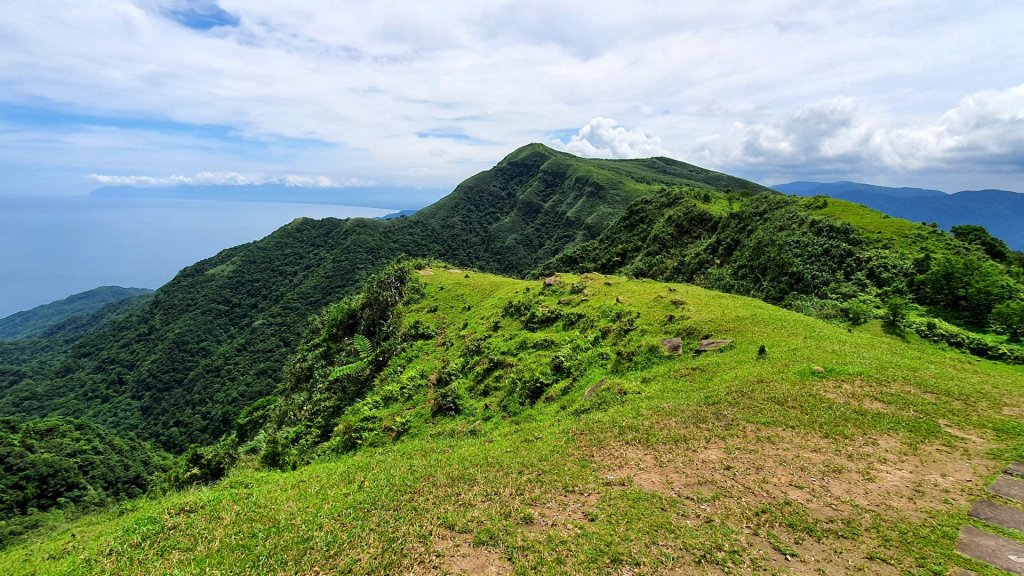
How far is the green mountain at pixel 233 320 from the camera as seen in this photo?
87.0 metres

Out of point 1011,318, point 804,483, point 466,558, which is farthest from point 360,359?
point 1011,318

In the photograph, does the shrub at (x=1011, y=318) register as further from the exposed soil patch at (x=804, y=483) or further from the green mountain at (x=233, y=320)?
the green mountain at (x=233, y=320)

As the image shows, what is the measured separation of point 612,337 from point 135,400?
118 m

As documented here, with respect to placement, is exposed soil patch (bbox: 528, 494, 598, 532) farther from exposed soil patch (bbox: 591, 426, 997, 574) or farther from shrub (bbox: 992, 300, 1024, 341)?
shrub (bbox: 992, 300, 1024, 341)

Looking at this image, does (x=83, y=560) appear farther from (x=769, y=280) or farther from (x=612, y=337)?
(x=769, y=280)

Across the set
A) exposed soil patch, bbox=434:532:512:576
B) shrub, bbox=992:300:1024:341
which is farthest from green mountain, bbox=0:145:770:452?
exposed soil patch, bbox=434:532:512:576

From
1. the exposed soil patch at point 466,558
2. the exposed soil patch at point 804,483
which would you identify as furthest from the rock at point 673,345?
the exposed soil patch at point 466,558

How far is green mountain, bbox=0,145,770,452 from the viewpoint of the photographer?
87000 millimetres

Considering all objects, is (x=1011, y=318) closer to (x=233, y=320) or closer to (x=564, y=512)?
(x=564, y=512)

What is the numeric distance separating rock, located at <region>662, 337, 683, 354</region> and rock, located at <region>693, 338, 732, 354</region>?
27.5 inches

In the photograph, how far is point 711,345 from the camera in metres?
18.9

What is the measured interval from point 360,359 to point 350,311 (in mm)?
10619

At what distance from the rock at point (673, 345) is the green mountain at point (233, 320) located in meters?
65.7

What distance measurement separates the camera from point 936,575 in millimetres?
7359
